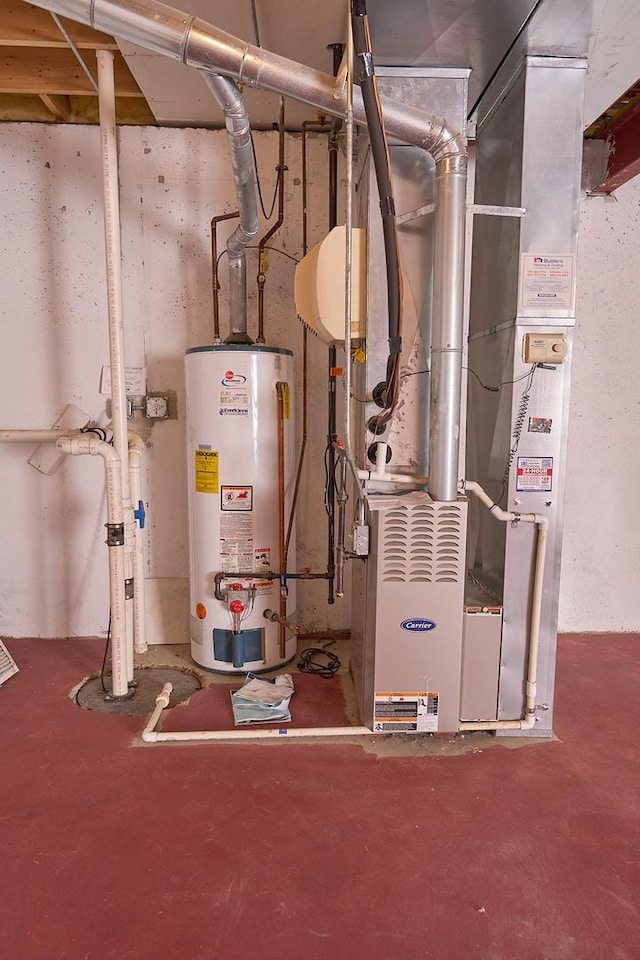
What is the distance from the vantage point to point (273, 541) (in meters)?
2.78

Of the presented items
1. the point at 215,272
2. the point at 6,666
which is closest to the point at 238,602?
the point at 6,666

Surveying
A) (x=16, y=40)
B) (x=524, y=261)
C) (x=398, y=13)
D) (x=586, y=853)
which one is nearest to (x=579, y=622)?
(x=586, y=853)

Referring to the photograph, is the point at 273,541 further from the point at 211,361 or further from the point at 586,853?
the point at 586,853

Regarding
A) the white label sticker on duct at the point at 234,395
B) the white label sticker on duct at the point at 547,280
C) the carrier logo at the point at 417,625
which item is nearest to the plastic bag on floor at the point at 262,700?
the carrier logo at the point at 417,625

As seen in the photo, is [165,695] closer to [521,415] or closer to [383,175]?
[521,415]

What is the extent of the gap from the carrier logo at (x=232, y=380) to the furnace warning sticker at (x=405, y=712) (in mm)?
1428

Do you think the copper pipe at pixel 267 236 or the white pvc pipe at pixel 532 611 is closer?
the white pvc pipe at pixel 532 611

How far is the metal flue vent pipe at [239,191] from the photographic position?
198 centimetres

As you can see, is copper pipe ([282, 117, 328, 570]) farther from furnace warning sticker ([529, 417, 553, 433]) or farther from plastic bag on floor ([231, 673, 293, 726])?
furnace warning sticker ([529, 417, 553, 433])

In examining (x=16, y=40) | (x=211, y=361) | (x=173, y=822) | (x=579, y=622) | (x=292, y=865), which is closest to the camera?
(x=292, y=865)

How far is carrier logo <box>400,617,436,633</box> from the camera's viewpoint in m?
2.08

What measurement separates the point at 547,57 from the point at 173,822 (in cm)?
280

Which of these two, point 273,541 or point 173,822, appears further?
point 273,541

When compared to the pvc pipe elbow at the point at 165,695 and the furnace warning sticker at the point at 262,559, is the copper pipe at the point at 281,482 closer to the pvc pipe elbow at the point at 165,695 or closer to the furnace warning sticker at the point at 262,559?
the furnace warning sticker at the point at 262,559
